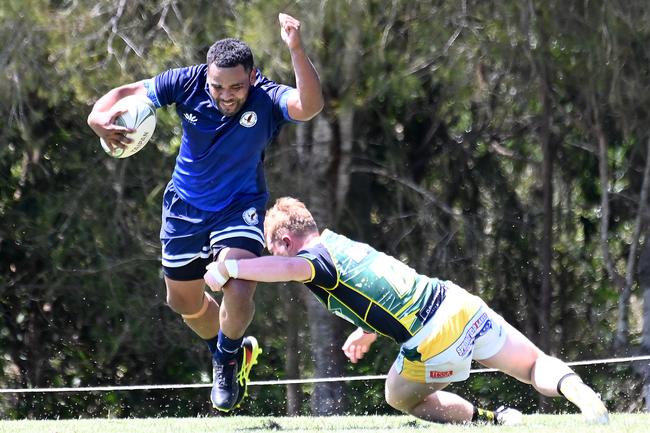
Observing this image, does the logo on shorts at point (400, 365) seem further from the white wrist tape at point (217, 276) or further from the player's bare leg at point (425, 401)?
the white wrist tape at point (217, 276)

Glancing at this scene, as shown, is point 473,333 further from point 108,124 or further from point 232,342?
point 108,124

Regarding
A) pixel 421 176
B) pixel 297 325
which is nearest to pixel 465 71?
pixel 421 176

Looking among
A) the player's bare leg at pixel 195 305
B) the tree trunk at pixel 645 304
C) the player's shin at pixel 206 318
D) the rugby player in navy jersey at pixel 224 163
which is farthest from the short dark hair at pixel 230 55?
the tree trunk at pixel 645 304

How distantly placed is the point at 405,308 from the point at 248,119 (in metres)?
1.40

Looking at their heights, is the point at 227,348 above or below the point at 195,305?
below

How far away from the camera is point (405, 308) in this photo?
5.58 m

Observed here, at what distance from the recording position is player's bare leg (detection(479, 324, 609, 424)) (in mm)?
5488

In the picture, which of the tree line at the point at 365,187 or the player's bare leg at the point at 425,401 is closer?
the player's bare leg at the point at 425,401

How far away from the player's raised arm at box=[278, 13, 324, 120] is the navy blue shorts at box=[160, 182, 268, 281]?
1.87 ft

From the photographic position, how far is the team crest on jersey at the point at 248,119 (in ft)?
20.7

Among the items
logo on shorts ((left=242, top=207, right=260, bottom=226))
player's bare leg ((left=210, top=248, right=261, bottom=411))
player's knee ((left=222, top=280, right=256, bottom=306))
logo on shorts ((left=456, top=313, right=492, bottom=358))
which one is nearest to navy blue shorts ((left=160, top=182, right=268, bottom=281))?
logo on shorts ((left=242, top=207, right=260, bottom=226))

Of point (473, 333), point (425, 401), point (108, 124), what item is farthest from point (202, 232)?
point (473, 333)

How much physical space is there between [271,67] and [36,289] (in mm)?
5606

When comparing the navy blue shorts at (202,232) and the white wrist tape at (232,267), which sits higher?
the navy blue shorts at (202,232)
